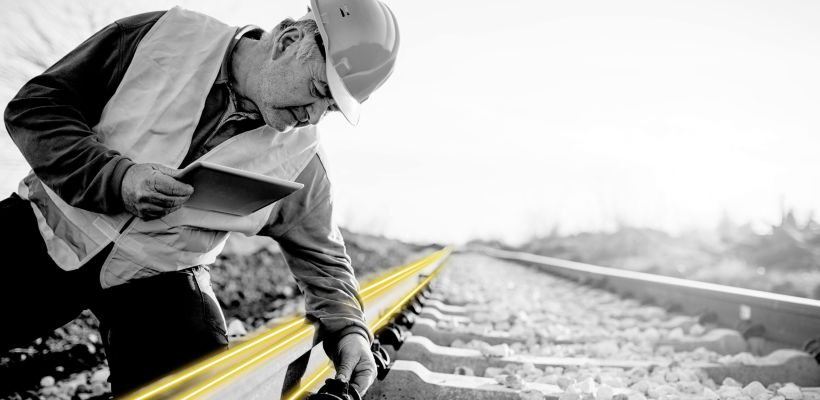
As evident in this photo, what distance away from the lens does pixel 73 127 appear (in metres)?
1.59

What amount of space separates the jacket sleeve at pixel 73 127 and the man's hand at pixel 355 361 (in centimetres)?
86

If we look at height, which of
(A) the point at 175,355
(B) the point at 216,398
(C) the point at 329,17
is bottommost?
(A) the point at 175,355

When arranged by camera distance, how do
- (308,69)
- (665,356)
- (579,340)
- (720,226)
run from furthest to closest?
(720,226), (579,340), (665,356), (308,69)

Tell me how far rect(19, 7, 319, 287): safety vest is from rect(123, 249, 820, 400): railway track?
17.4 inches

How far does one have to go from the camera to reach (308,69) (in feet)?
6.07

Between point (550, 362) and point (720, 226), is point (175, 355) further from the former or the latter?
point (720, 226)

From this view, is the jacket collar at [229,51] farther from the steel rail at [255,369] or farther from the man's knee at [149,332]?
the steel rail at [255,369]

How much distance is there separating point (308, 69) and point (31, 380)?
7.08 feet

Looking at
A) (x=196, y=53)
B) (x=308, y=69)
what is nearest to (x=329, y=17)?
(x=308, y=69)

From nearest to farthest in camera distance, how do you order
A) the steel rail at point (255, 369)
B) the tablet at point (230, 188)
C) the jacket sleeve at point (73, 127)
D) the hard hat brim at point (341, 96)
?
the steel rail at point (255, 369)
the tablet at point (230, 188)
the jacket sleeve at point (73, 127)
the hard hat brim at point (341, 96)

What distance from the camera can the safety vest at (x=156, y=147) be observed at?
172cm

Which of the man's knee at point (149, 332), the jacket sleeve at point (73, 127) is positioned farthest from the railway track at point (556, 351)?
the jacket sleeve at point (73, 127)

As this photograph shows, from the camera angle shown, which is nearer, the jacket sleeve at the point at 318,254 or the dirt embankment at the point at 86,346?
the jacket sleeve at the point at 318,254

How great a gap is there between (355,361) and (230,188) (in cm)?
76
